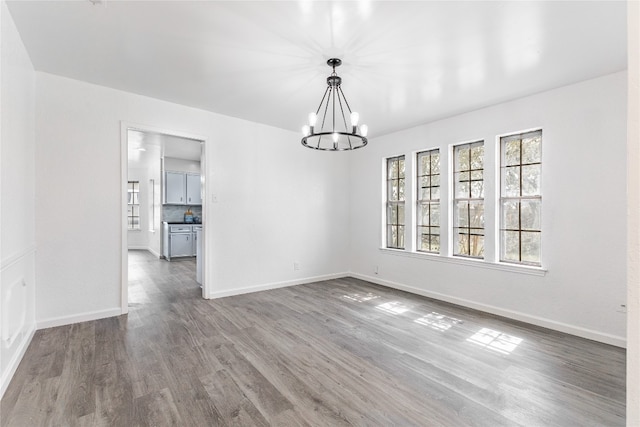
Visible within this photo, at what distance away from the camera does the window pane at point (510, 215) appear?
382cm

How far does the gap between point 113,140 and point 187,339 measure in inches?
99.9

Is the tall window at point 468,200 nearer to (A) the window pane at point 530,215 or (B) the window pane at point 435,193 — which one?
(B) the window pane at point 435,193

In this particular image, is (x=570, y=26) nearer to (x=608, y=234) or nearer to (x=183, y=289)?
(x=608, y=234)

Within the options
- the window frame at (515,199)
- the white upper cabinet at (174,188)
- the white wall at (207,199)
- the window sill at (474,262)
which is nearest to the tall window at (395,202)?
the window sill at (474,262)

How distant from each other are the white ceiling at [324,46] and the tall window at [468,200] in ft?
2.54

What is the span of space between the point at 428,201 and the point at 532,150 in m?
1.54

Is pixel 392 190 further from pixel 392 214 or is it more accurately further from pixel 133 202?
pixel 133 202

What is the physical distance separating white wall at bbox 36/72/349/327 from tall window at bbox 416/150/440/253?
5.27 feet

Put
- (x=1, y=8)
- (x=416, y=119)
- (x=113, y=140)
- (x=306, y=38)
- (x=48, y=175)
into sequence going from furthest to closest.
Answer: (x=416, y=119)
(x=113, y=140)
(x=48, y=175)
(x=306, y=38)
(x=1, y=8)

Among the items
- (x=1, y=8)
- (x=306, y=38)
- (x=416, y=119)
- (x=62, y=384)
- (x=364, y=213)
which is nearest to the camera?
(x=1, y=8)

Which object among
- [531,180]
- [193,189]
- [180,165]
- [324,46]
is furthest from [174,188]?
[531,180]

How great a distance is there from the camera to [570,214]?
3.29 meters

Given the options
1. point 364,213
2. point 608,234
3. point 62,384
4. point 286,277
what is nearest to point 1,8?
point 62,384

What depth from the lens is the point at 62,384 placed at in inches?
87.3
